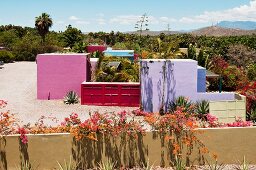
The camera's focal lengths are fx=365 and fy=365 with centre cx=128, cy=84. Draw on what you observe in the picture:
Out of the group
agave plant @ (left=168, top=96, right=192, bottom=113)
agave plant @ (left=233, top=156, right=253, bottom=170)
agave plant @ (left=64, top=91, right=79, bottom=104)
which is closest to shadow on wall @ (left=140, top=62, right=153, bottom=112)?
agave plant @ (left=168, top=96, right=192, bottom=113)

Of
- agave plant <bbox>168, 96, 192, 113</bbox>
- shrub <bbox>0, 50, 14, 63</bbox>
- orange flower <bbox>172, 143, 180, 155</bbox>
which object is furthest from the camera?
shrub <bbox>0, 50, 14, 63</bbox>

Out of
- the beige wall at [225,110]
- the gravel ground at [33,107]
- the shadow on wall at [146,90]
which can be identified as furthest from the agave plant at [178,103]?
the gravel ground at [33,107]

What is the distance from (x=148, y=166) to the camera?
1192 centimetres

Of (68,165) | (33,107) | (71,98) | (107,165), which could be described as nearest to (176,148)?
(107,165)

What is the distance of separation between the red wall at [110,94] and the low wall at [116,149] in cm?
980

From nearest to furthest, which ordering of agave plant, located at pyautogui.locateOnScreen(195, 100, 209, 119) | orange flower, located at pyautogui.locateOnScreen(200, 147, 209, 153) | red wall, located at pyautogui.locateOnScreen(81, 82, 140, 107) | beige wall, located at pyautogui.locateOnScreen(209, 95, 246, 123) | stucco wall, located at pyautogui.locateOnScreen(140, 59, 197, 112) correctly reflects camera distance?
orange flower, located at pyautogui.locateOnScreen(200, 147, 209, 153), beige wall, located at pyautogui.locateOnScreen(209, 95, 246, 123), agave plant, located at pyautogui.locateOnScreen(195, 100, 209, 119), stucco wall, located at pyautogui.locateOnScreen(140, 59, 197, 112), red wall, located at pyautogui.locateOnScreen(81, 82, 140, 107)

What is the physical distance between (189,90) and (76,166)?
9.66 m

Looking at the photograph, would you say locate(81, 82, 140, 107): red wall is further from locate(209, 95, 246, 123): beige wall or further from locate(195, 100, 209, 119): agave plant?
locate(209, 95, 246, 123): beige wall

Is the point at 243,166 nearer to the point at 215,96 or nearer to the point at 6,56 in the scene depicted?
the point at 215,96

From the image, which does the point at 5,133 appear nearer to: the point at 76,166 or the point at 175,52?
the point at 76,166

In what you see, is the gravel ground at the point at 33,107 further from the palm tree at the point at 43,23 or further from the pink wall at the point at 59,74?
the palm tree at the point at 43,23

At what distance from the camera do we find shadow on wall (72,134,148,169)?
12.0 metres

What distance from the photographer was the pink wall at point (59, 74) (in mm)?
23969

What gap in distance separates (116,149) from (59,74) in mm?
13021
